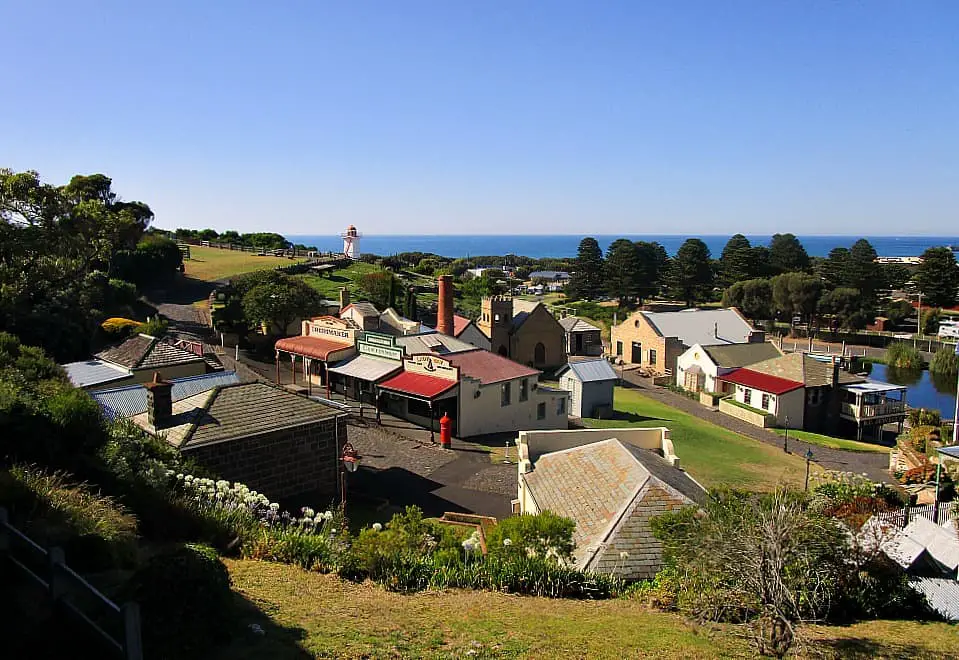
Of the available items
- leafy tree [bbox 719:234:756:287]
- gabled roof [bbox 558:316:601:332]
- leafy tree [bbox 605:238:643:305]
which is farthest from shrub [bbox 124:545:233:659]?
leafy tree [bbox 719:234:756:287]

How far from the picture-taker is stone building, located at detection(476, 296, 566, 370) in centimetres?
4672

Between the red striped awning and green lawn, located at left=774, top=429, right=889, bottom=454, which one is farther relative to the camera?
green lawn, located at left=774, top=429, right=889, bottom=454

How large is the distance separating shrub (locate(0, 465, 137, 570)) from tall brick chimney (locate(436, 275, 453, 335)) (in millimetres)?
27434

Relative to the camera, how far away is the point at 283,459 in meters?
17.4

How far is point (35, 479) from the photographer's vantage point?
10141 millimetres

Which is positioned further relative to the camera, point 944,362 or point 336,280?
point 336,280

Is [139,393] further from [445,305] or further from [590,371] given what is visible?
[590,371]

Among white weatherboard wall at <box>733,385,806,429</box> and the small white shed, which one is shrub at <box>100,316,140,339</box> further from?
white weatherboard wall at <box>733,385,806,429</box>

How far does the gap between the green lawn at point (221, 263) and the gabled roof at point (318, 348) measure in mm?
28871

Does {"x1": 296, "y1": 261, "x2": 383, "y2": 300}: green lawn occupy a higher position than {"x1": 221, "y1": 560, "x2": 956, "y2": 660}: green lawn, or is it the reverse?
{"x1": 296, "y1": 261, "x2": 383, "y2": 300}: green lawn

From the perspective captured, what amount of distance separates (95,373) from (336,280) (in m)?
43.8

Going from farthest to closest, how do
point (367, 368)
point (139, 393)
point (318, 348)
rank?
1. point (318, 348)
2. point (367, 368)
3. point (139, 393)

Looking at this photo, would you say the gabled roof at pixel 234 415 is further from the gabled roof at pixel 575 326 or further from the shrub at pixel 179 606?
the gabled roof at pixel 575 326

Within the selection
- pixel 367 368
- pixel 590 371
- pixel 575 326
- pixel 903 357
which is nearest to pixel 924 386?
pixel 903 357
